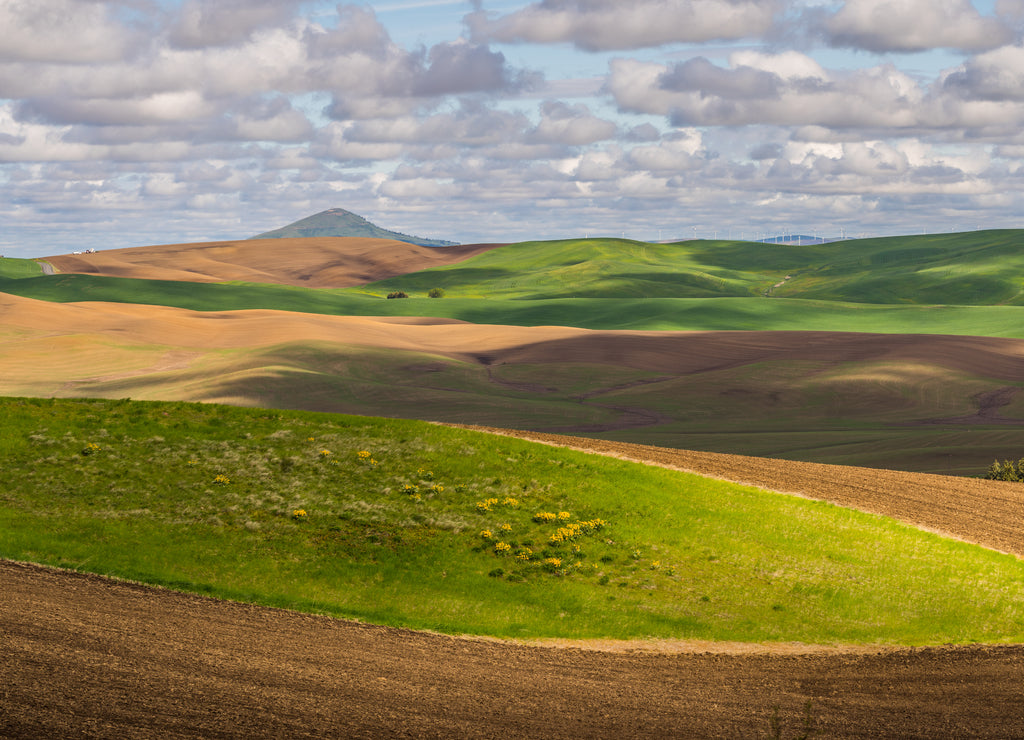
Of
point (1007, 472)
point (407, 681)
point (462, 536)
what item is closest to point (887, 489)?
point (1007, 472)

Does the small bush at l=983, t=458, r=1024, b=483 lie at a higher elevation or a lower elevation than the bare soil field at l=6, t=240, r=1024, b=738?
lower

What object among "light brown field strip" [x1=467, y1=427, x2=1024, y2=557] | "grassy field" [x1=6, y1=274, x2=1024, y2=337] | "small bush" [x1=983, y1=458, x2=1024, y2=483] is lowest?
"small bush" [x1=983, y1=458, x2=1024, y2=483]

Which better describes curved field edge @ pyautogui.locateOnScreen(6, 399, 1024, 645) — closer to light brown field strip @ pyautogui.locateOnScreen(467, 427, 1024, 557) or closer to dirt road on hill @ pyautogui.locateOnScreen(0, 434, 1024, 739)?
dirt road on hill @ pyautogui.locateOnScreen(0, 434, 1024, 739)

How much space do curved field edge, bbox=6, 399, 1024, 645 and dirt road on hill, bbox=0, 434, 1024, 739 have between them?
→ 162 cm

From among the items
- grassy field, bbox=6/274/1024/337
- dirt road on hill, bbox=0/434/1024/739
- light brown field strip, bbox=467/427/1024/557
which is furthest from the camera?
grassy field, bbox=6/274/1024/337

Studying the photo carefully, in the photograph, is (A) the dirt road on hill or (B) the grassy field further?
(B) the grassy field


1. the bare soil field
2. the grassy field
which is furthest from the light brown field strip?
the grassy field

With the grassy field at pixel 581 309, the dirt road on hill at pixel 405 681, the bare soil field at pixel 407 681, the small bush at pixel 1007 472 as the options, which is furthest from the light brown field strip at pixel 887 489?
the grassy field at pixel 581 309

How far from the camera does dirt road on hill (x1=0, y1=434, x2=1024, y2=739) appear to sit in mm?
14781

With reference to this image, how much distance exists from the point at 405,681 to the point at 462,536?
10.2m

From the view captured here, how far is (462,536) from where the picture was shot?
27.6 m

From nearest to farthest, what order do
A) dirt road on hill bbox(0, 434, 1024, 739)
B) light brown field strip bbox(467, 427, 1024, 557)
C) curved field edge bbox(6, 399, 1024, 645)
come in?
dirt road on hill bbox(0, 434, 1024, 739) → curved field edge bbox(6, 399, 1024, 645) → light brown field strip bbox(467, 427, 1024, 557)

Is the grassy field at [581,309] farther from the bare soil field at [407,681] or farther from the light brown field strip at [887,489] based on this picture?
the bare soil field at [407,681]

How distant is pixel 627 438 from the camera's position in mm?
72688
